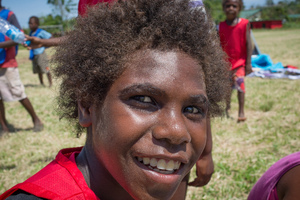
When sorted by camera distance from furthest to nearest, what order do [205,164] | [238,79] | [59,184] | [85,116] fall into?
[238,79] → [205,164] → [85,116] → [59,184]

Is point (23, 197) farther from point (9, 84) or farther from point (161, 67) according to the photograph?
point (9, 84)

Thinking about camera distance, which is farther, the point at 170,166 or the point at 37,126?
the point at 37,126

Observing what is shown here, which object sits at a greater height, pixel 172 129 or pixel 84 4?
pixel 84 4

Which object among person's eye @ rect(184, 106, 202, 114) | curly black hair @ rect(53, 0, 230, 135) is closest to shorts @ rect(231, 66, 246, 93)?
curly black hair @ rect(53, 0, 230, 135)

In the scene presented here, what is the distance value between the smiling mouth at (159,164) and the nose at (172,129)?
0.10 meters

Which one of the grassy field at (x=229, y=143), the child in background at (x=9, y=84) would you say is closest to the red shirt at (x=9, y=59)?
the child in background at (x=9, y=84)

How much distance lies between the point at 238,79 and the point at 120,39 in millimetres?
4153

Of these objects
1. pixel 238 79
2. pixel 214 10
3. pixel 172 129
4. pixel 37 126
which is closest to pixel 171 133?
pixel 172 129

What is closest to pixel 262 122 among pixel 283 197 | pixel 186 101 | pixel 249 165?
pixel 249 165

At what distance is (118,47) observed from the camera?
55.2 inches

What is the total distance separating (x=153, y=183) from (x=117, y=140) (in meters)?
0.24

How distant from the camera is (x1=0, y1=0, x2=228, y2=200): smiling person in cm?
126

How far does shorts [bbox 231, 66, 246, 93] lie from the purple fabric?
328cm

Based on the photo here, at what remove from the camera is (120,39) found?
4.62 ft
